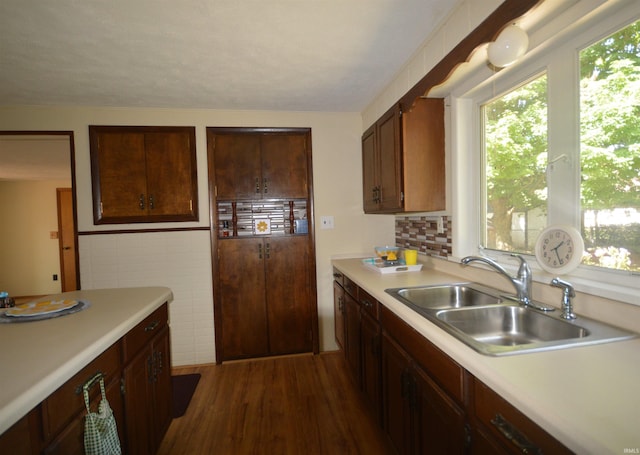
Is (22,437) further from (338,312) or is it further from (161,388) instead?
(338,312)

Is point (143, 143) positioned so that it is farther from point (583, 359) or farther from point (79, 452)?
point (583, 359)

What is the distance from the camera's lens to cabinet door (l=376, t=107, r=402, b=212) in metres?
2.00

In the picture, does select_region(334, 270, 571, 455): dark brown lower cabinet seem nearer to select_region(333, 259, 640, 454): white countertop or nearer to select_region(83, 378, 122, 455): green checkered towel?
select_region(333, 259, 640, 454): white countertop

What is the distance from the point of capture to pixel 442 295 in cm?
170

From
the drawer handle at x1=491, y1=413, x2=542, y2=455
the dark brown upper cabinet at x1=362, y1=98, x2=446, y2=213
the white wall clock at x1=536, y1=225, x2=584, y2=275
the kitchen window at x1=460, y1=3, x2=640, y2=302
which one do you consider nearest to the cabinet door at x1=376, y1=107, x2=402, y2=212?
the dark brown upper cabinet at x1=362, y1=98, x2=446, y2=213

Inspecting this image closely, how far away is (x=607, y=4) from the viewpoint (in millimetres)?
A: 1072

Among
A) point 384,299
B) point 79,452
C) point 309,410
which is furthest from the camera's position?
point 309,410

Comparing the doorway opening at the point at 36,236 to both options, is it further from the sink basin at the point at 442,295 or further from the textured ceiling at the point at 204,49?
the sink basin at the point at 442,295

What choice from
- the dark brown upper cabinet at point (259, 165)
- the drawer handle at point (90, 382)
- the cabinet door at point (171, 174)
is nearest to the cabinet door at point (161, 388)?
the drawer handle at point (90, 382)

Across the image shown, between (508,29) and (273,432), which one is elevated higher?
(508,29)

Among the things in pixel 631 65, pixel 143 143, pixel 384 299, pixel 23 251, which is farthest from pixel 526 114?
pixel 23 251

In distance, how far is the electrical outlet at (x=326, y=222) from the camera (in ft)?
9.55

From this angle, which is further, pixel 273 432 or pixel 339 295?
pixel 339 295

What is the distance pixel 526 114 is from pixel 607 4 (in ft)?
1.70
